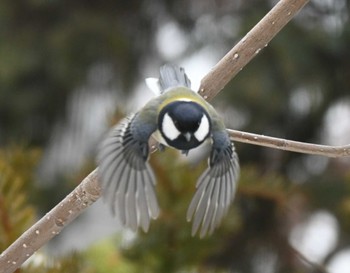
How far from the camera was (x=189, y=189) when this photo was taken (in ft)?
2.72

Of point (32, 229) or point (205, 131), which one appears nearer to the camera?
point (205, 131)

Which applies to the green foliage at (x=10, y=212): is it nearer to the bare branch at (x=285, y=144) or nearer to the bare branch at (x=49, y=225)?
the bare branch at (x=49, y=225)

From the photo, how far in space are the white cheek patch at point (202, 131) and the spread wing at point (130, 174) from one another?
31 millimetres

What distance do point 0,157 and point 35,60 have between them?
53 centimetres

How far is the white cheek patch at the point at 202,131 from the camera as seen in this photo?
1.42 feet

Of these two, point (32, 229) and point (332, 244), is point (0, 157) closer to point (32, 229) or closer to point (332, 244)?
point (32, 229)

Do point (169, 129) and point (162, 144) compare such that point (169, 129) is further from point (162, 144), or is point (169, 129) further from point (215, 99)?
point (215, 99)

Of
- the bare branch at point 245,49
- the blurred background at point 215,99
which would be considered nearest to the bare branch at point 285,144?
the bare branch at point 245,49

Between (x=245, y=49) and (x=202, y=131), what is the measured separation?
13 cm

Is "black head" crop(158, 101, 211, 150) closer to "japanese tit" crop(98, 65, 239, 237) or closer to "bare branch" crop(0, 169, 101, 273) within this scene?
"japanese tit" crop(98, 65, 239, 237)

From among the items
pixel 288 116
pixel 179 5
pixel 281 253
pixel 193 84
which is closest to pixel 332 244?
pixel 281 253

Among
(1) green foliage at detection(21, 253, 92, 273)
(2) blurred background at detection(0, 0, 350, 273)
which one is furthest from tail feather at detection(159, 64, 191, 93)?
(2) blurred background at detection(0, 0, 350, 273)

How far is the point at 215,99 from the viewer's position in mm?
1178

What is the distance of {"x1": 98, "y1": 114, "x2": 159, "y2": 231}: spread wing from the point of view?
17.0 inches
